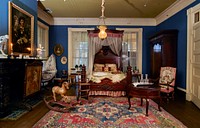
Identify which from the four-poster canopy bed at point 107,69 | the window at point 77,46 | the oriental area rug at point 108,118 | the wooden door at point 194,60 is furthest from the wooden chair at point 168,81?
the window at point 77,46

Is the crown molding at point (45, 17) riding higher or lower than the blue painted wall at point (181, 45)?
higher

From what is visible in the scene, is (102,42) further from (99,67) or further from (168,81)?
(168,81)

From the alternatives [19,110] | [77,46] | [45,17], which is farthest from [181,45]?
[45,17]

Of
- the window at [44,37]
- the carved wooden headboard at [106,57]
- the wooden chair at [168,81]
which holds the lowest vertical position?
the wooden chair at [168,81]

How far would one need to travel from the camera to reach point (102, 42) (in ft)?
22.8

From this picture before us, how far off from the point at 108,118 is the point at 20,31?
10.8 ft

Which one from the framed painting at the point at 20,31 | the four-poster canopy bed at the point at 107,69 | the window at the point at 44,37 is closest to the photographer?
the framed painting at the point at 20,31

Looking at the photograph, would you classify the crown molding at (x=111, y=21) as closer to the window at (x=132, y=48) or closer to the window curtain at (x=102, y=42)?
the window at (x=132, y=48)

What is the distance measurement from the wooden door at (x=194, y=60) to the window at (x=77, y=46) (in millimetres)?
4770

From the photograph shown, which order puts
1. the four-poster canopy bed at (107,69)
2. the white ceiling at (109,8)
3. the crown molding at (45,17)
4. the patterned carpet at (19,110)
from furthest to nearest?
the crown molding at (45,17)
the white ceiling at (109,8)
the four-poster canopy bed at (107,69)
the patterned carpet at (19,110)

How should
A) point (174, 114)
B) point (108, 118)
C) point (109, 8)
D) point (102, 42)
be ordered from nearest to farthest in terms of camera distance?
point (108, 118) < point (174, 114) < point (109, 8) < point (102, 42)

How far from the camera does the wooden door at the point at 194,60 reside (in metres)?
4.38

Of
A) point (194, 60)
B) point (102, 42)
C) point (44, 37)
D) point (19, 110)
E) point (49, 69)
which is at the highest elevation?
point (44, 37)

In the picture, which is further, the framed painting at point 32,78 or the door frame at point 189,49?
the door frame at point 189,49
